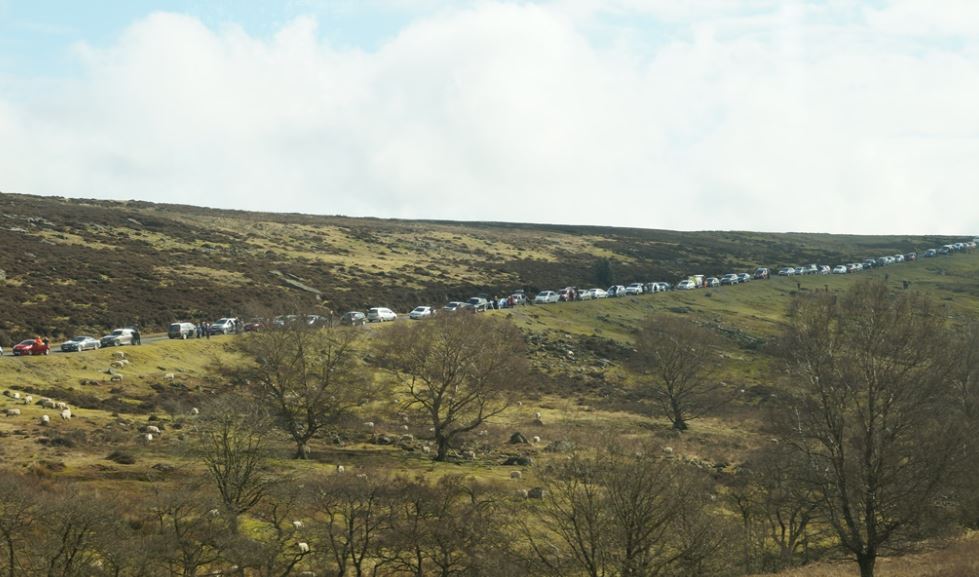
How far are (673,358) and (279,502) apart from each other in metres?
50.4

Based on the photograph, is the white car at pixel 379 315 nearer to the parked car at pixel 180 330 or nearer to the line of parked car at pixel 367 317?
the line of parked car at pixel 367 317

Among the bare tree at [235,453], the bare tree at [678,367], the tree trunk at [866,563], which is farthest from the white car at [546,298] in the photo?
the tree trunk at [866,563]

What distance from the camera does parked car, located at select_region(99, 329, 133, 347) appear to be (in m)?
78.9

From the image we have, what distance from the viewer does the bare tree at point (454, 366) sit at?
64188 mm

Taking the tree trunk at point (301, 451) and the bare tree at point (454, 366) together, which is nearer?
the tree trunk at point (301, 451)

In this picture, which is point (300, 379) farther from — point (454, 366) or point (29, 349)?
point (29, 349)

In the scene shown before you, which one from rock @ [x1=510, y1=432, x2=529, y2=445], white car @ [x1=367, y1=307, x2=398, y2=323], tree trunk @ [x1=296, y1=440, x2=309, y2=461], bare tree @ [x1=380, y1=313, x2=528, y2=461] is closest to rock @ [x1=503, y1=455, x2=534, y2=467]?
bare tree @ [x1=380, y1=313, x2=528, y2=461]

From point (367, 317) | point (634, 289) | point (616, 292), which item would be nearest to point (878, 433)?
point (367, 317)

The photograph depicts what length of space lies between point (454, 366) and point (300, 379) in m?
11.6

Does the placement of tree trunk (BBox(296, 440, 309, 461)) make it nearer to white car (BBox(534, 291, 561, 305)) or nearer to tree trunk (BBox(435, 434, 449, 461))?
tree trunk (BBox(435, 434, 449, 461))

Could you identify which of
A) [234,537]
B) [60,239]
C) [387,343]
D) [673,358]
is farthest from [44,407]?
[60,239]

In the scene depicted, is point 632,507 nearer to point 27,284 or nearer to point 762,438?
point 762,438

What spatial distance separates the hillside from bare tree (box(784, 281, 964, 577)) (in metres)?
39.6

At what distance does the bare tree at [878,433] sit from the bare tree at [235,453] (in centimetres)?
2625
